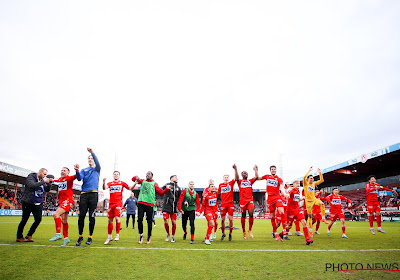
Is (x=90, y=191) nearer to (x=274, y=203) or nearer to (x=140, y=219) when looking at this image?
(x=140, y=219)

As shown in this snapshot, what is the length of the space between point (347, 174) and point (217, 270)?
4477 cm

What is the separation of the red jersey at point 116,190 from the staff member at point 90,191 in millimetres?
1016

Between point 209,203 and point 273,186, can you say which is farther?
point 209,203

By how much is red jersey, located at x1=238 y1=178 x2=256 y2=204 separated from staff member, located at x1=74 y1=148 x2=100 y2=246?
5150 mm

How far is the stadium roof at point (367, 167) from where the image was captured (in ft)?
95.3

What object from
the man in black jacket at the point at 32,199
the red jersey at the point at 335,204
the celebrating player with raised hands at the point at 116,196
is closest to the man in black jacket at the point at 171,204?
the celebrating player with raised hands at the point at 116,196


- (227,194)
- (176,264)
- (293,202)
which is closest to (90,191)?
(176,264)

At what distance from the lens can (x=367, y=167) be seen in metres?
36.8

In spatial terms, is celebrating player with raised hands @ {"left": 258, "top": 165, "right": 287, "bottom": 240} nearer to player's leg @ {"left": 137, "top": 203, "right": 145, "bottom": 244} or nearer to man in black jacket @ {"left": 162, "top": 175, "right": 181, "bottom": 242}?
man in black jacket @ {"left": 162, "top": 175, "right": 181, "bottom": 242}

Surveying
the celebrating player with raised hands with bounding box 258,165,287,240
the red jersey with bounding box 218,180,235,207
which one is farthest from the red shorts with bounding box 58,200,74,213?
the celebrating player with raised hands with bounding box 258,165,287,240

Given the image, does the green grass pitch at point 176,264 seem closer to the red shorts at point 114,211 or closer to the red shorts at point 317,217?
the red shorts at point 114,211

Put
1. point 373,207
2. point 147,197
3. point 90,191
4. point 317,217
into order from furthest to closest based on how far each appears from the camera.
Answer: point 373,207 → point 317,217 → point 147,197 → point 90,191

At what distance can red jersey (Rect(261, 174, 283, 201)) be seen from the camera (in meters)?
9.59

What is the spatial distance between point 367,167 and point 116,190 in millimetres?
39056
